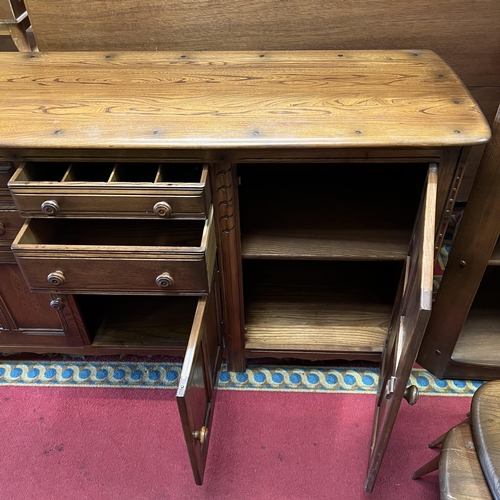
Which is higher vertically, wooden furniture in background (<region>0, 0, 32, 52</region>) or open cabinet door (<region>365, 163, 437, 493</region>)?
wooden furniture in background (<region>0, 0, 32, 52</region>)

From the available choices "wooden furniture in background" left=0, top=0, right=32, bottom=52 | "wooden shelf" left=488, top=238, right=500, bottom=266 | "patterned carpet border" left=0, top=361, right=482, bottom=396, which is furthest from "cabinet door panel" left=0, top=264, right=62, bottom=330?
"wooden shelf" left=488, top=238, right=500, bottom=266

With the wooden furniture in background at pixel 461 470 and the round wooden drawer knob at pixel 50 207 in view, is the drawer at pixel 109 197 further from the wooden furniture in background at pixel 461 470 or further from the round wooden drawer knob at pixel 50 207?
the wooden furniture in background at pixel 461 470

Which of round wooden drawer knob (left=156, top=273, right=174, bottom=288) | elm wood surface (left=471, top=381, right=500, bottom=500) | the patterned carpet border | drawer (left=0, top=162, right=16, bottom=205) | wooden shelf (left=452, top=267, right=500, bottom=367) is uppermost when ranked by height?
drawer (left=0, top=162, right=16, bottom=205)

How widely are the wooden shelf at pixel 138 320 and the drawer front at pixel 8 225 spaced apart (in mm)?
259

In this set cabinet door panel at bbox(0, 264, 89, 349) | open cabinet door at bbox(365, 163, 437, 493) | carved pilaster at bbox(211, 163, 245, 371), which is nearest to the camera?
open cabinet door at bbox(365, 163, 437, 493)

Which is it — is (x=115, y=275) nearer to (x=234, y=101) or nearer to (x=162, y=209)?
(x=162, y=209)

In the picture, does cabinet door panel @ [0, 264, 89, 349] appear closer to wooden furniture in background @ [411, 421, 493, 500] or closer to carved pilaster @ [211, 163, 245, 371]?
carved pilaster @ [211, 163, 245, 371]

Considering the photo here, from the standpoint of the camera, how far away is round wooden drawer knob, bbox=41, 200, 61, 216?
3.00 feet

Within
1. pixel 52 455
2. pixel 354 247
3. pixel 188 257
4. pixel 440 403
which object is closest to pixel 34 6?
pixel 188 257

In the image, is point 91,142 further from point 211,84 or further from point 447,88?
point 447,88

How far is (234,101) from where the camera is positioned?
3.28 feet

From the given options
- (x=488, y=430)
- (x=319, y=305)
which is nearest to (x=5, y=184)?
(x=319, y=305)

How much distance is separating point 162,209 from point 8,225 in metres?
0.43

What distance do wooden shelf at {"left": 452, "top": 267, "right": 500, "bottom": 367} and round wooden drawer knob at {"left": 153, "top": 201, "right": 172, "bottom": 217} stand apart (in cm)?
91
